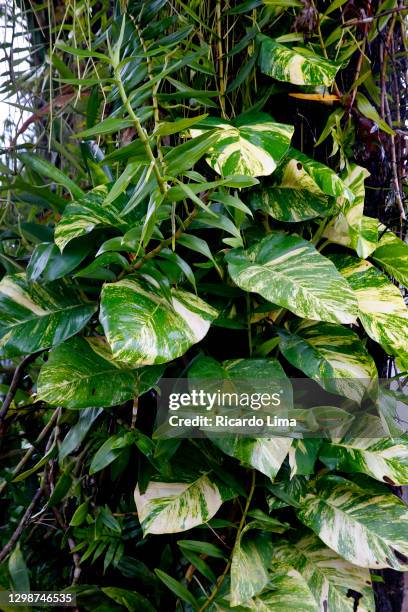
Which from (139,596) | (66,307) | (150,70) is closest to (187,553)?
(139,596)

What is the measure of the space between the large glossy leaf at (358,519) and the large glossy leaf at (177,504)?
0.13 m

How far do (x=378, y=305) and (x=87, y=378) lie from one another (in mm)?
414

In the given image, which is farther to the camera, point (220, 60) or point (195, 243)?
point (220, 60)

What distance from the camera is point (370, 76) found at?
0.85 m

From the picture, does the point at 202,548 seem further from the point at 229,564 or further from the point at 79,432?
the point at 79,432

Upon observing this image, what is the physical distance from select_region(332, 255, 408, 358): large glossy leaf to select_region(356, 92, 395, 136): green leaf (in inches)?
8.1

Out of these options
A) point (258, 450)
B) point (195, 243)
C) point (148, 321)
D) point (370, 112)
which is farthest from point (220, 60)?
point (258, 450)

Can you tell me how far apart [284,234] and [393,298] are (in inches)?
7.1

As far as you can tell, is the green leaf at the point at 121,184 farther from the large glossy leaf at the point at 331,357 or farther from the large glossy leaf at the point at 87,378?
the large glossy leaf at the point at 331,357

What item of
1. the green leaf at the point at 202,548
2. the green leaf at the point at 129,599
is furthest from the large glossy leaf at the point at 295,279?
the green leaf at the point at 129,599

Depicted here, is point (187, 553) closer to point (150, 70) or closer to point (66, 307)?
point (66, 307)

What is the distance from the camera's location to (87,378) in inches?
25.5

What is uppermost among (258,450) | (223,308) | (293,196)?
(293,196)

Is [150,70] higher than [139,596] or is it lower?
higher
